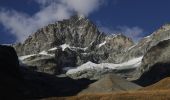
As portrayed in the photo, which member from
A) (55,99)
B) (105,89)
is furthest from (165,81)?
(105,89)

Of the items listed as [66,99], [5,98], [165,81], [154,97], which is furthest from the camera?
[5,98]

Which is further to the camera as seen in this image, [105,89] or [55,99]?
[105,89]

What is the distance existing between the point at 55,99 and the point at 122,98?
1234 cm

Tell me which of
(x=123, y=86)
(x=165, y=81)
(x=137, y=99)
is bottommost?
(x=137, y=99)

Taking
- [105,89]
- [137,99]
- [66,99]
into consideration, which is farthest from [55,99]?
[105,89]

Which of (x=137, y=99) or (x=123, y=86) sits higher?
(x=123, y=86)

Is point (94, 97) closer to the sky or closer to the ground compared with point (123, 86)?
closer to the ground

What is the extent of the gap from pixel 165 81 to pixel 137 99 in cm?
3502

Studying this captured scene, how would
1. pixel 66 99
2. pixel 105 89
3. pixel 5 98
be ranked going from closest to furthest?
pixel 66 99
pixel 5 98
pixel 105 89

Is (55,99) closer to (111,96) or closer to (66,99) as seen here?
(66,99)

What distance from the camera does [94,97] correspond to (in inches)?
2591

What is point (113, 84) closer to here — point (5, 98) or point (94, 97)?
point (5, 98)

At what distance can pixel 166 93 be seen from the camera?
209 feet

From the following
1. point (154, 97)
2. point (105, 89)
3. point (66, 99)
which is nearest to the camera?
point (154, 97)
